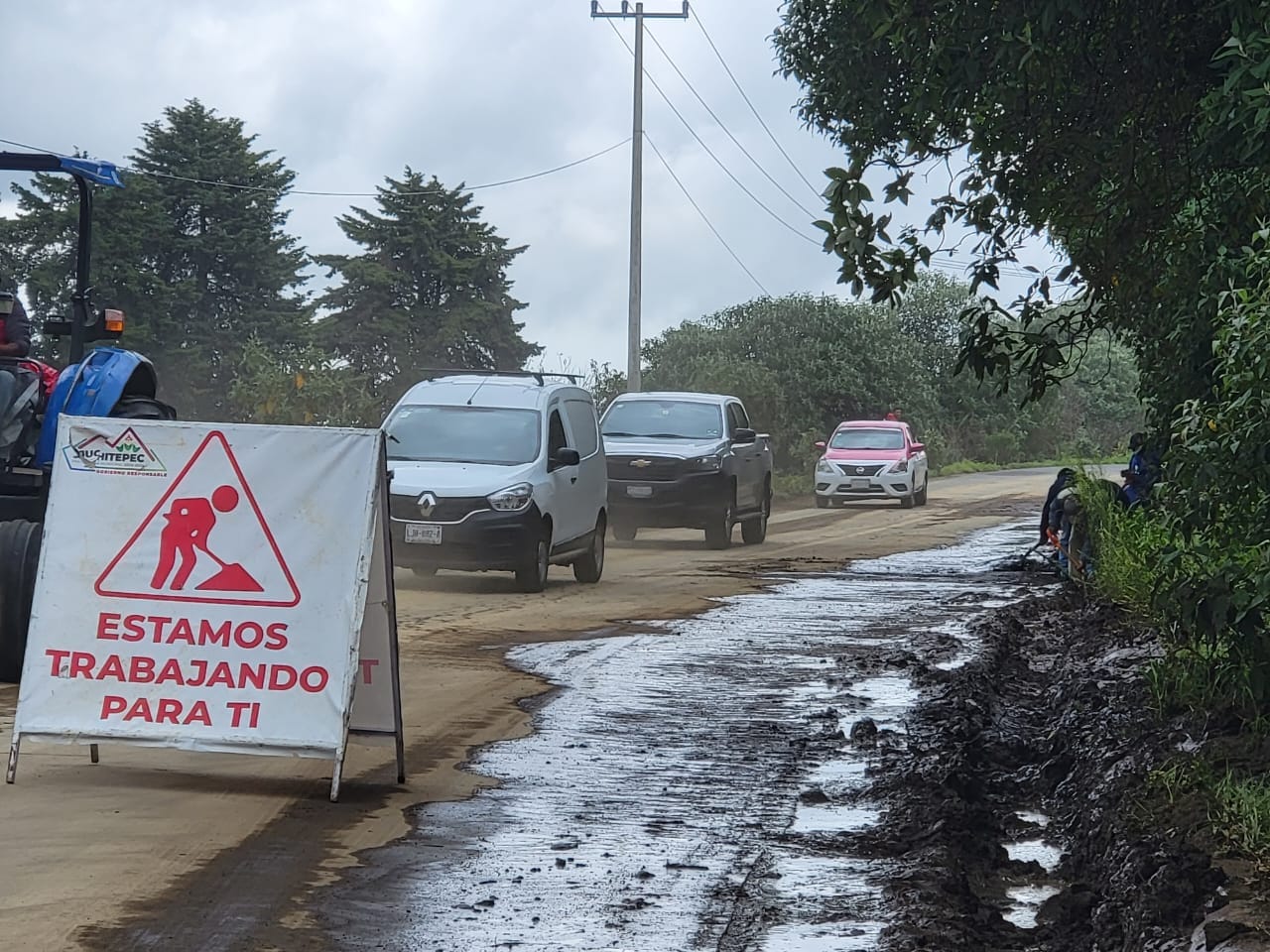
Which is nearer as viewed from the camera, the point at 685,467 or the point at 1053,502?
the point at 1053,502

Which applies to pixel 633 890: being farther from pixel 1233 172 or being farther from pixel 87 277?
pixel 87 277

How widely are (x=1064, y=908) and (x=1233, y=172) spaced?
4001 millimetres

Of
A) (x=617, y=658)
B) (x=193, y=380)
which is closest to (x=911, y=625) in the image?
(x=617, y=658)

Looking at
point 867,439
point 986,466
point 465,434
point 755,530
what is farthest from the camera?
point 986,466

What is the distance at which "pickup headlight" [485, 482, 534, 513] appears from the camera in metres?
16.1

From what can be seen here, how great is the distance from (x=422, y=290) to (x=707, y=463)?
82.7 ft

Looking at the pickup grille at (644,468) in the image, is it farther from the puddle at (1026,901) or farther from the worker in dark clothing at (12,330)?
the puddle at (1026,901)

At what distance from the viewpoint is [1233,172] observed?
8719 mm

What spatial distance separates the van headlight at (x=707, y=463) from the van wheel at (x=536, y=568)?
614 cm

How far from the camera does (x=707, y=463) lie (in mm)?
22672

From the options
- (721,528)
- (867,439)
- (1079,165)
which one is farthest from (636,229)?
(1079,165)

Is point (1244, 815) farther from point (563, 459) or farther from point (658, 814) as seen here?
point (563, 459)

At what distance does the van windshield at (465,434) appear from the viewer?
1712 cm

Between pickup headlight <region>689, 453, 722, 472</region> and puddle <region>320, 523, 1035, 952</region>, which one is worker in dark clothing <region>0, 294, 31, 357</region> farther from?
pickup headlight <region>689, 453, 722, 472</region>
